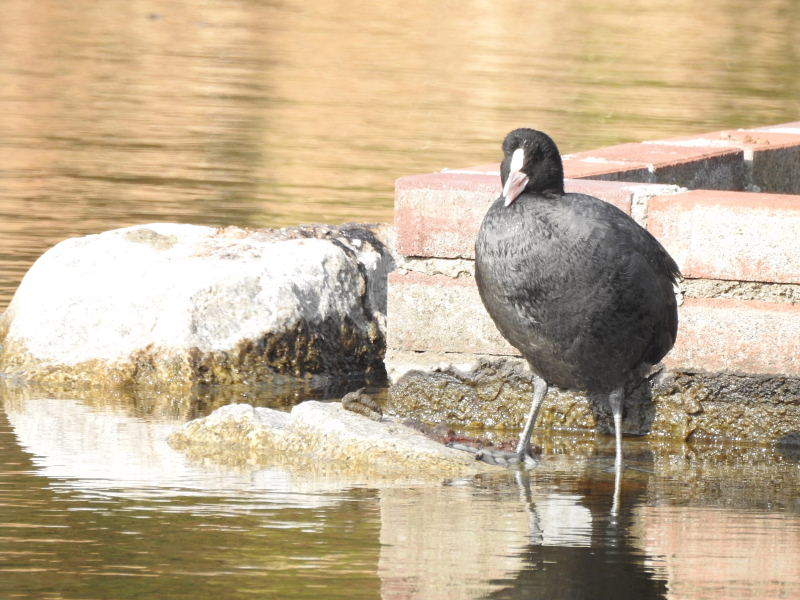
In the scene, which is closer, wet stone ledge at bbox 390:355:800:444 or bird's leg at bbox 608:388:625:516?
bird's leg at bbox 608:388:625:516

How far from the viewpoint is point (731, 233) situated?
7188mm

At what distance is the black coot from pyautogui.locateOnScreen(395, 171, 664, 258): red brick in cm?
94

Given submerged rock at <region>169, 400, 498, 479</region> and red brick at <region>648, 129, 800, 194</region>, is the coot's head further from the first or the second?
red brick at <region>648, 129, 800, 194</region>

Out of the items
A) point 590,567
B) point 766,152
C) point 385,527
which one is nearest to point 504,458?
point 385,527

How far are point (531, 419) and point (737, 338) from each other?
1045 millimetres

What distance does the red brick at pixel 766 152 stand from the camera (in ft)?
30.7

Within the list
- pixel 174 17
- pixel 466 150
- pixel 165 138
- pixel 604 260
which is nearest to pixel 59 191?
pixel 165 138

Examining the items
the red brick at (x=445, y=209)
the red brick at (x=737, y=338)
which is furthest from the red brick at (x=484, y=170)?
the red brick at (x=737, y=338)

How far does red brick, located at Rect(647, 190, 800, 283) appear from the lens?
23.2 feet

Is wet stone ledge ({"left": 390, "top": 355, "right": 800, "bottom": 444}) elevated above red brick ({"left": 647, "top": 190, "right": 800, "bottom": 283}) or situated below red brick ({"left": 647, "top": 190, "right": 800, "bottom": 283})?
below

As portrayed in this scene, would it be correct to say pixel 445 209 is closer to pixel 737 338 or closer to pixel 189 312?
pixel 737 338

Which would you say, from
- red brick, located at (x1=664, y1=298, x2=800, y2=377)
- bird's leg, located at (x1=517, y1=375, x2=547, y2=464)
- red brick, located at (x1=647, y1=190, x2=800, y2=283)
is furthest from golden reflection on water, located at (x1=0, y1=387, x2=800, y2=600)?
red brick, located at (x1=647, y1=190, x2=800, y2=283)

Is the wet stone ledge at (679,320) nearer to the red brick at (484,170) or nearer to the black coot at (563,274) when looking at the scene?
the red brick at (484,170)

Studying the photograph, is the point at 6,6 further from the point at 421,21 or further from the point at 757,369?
the point at 757,369
